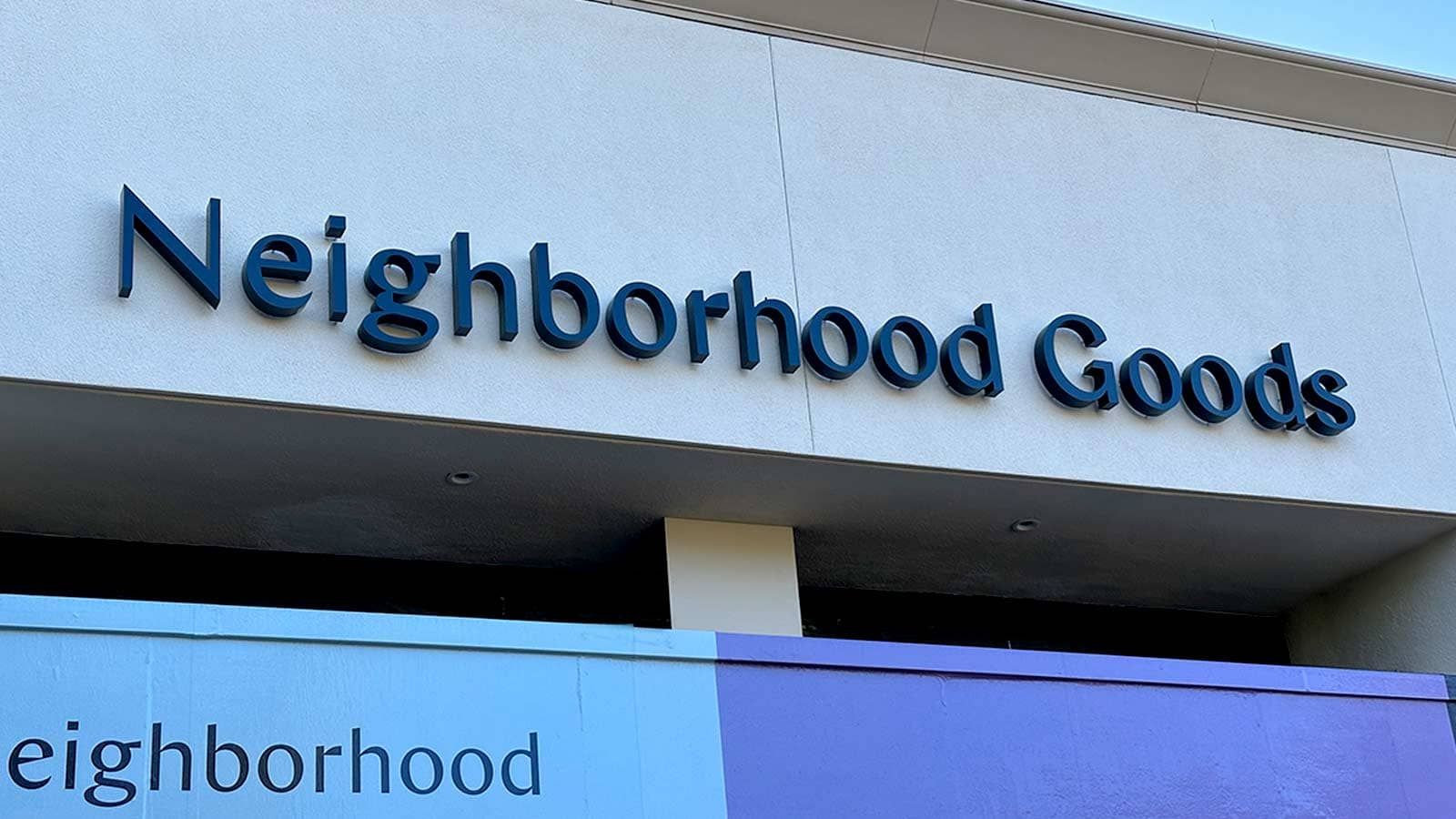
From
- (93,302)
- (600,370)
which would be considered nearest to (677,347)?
(600,370)

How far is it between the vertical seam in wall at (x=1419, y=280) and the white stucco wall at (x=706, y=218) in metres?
0.04

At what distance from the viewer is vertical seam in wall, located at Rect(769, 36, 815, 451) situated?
1172 centimetres

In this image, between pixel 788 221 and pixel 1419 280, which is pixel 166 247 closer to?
pixel 788 221

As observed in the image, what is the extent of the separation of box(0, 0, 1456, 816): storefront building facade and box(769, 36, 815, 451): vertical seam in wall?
0.03 meters

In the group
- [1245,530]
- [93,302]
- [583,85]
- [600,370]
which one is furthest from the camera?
[1245,530]

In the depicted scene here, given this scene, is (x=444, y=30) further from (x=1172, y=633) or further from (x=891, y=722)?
(x=1172, y=633)

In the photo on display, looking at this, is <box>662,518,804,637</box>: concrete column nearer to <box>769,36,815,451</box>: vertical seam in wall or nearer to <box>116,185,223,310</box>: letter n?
<box>769,36,815,451</box>: vertical seam in wall

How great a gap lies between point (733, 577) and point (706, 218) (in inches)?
88.8

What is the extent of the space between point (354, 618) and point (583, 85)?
411 centimetres

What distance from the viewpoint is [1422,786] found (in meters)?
11.7

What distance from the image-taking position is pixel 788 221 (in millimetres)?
12258

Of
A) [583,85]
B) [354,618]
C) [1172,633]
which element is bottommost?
[354,618]

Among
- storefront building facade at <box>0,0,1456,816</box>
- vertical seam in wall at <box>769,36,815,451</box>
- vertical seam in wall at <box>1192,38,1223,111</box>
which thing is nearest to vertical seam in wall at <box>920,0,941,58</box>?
storefront building facade at <box>0,0,1456,816</box>

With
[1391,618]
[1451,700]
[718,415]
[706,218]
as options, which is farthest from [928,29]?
[1451,700]
